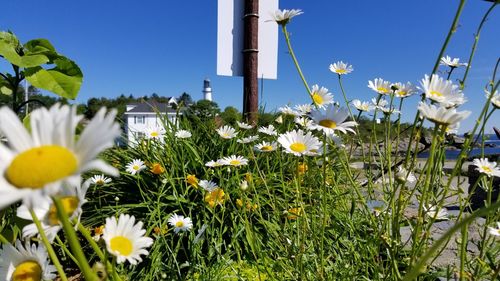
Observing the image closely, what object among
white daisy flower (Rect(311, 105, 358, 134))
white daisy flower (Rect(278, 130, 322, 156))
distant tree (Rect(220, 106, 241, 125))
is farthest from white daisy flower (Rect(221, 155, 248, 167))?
distant tree (Rect(220, 106, 241, 125))

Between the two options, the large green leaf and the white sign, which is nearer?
the large green leaf

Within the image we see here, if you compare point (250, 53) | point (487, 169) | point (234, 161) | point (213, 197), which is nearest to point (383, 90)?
point (487, 169)

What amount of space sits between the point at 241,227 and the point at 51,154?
1383 millimetres

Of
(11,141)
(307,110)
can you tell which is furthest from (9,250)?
(307,110)

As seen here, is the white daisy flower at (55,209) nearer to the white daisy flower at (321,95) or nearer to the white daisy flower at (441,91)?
the white daisy flower at (441,91)

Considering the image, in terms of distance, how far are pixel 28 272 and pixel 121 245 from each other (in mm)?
153

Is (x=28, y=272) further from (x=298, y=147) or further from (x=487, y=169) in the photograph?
(x=487, y=169)

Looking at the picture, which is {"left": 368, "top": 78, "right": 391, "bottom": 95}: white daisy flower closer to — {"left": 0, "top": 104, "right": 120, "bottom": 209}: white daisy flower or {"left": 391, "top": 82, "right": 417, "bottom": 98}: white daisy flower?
{"left": 391, "top": 82, "right": 417, "bottom": 98}: white daisy flower

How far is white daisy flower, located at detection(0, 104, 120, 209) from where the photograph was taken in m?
0.31

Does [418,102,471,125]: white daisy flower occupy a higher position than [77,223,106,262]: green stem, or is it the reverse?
[418,102,471,125]: white daisy flower

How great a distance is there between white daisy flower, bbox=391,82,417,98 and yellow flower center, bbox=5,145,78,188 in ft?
3.43

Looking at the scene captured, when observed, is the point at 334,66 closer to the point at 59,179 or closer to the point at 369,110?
the point at 369,110

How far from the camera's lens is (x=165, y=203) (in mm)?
1845

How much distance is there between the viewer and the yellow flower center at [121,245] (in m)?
0.51
